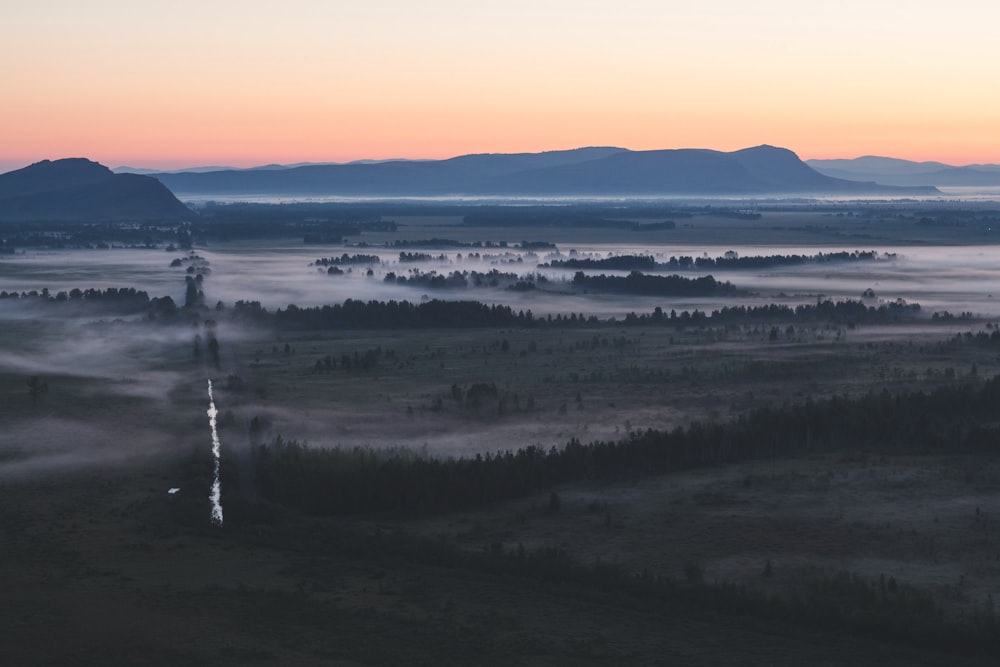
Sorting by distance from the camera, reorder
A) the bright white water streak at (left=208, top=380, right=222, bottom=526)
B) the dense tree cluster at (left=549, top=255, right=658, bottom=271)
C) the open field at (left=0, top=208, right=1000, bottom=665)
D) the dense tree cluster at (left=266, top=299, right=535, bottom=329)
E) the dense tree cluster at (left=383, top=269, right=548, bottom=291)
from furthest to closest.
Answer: the dense tree cluster at (left=549, top=255, right=658, bottom=271), the dense tree cluster at (left=383, top=269, right=548, bottom=291), the dense tree cluster at (left=266, top=299, right=535, bottom=329), the bright white water streak at (left=208, top=380, right=222, bottom=526), the open field at (left=0, top=208, right=1000, bottom=665)

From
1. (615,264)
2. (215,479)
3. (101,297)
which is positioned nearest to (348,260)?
(615,264)

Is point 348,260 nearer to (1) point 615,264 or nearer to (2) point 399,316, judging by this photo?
(1) point 615,264

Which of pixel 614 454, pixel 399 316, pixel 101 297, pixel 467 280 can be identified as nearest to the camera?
pixel 614 454

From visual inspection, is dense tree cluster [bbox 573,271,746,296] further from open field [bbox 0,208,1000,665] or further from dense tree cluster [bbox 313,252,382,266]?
dense tree cluster [bbox 313,252,382,266]

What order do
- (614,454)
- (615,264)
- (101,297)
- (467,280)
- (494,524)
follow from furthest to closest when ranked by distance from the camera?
(615,264), (467,280), (101,297), (614,454), (494,524)

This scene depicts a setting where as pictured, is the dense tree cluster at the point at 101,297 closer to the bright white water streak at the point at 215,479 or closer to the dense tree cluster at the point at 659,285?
the dense tree cluster at the point at 659,285

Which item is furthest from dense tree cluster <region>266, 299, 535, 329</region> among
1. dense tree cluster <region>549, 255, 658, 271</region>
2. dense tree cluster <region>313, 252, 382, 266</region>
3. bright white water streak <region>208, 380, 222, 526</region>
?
dense tree cluster <region>313, 252, 382, 266</region>

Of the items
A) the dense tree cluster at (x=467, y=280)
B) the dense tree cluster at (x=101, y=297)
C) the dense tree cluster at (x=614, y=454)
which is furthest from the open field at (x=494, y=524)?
the dense tree cluster at (x=467, y=280)

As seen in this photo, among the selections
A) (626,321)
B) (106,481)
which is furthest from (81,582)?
(626,321)
